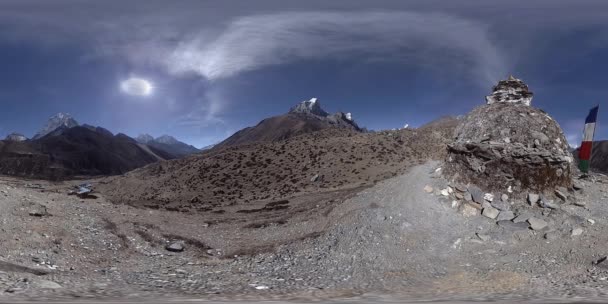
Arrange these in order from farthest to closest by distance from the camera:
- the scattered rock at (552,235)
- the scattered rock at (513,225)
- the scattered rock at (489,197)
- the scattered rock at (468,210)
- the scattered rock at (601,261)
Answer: the scattered rock at (489,197) → the scattered rock at (468,210) → the scattered rock at (513,225) → the scattered rock at (552,235) → the scattered rock at (601,261)

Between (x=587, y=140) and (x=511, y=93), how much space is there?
6.29 m

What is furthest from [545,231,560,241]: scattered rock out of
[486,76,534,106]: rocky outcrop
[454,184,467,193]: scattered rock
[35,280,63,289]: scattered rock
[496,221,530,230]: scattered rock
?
[35,280,63,289]: scattered rock

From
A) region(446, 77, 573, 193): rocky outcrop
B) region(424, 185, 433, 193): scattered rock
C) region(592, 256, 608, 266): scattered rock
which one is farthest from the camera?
region(424, 185, 433, 193): scattered rock

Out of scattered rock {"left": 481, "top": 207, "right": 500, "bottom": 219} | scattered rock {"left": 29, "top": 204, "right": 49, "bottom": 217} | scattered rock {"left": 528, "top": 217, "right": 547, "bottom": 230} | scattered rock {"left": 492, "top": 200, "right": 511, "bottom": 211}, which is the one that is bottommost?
scattered rock {"left": 29, "top": 204, "right": 49, "bottom": 217}

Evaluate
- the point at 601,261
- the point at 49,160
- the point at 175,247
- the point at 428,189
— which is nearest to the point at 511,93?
the point at 428,189

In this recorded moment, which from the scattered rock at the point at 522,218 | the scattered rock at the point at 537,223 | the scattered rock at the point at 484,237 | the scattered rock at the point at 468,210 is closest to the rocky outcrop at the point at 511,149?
the scattered rock at the point at 468,210

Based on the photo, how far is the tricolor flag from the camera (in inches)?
945

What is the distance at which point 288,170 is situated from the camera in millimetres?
64438

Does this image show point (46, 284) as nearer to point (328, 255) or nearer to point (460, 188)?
point (328, 255)

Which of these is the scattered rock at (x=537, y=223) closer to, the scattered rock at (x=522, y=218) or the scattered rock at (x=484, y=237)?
the scattered rock at (x=522, y=218)

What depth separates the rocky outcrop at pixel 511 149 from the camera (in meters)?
20.0

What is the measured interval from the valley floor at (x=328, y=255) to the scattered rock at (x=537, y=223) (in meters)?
0.32

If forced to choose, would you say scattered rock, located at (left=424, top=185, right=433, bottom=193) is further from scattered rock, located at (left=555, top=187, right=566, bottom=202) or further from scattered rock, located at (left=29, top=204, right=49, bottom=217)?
scattered rock, located at (left=29, top=204, right=49, bottom=217)

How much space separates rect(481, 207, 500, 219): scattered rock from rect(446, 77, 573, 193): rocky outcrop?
170 centimetres
